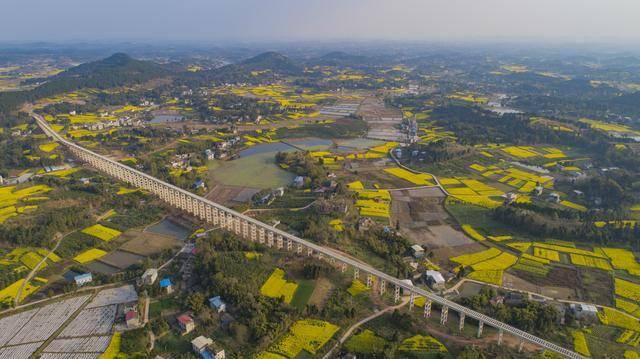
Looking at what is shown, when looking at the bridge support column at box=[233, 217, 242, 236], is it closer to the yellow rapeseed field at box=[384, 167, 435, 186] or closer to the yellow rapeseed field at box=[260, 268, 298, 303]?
the yellow rapeseed field at box=[260, 268, 298, 303]

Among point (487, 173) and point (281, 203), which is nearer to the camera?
point (281, 203)

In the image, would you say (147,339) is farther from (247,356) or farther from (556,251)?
(556,251)

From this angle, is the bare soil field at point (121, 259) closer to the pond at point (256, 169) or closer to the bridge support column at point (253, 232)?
the bridge support column at point (253, 232)

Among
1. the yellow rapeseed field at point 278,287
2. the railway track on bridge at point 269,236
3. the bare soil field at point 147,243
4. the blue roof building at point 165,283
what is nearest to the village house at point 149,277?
the blue roof building at point 165,283

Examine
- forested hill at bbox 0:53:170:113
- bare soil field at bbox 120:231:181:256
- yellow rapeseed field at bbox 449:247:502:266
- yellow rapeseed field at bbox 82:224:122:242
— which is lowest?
bare soil field at bbox 120:231:181:256

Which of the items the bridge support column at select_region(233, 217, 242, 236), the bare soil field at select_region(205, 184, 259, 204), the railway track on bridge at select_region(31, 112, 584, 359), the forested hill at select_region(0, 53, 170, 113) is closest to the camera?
the railway track on bridge at select_region(31, 112, 584, 359)

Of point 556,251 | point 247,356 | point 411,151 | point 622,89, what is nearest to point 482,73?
point 622,89

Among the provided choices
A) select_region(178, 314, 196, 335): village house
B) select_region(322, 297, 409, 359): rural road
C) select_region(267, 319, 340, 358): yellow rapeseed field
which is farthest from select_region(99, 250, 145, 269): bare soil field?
select_region(322, 297, 409, 359): rural road
